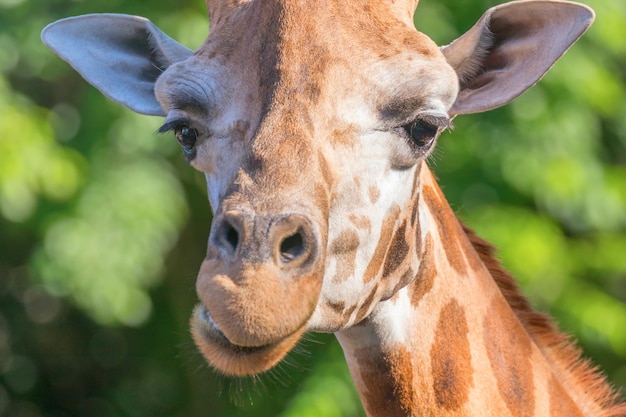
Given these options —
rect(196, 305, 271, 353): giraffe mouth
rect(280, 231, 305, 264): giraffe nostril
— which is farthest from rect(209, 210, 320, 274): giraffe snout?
rect(196, 305, 271, 353): giraffe mouth

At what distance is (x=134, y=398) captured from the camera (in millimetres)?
9000

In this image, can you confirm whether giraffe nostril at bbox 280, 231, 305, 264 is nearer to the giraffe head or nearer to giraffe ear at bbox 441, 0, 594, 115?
the giraffe head

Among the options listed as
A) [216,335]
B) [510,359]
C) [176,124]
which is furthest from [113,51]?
[510,359]

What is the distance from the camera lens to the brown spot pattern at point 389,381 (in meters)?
2.94

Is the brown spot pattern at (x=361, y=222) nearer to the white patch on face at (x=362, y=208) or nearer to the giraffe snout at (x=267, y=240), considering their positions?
the white patch on face at (x=362, y=208)

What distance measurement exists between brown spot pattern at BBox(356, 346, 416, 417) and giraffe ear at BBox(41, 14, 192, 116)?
1.17 meters

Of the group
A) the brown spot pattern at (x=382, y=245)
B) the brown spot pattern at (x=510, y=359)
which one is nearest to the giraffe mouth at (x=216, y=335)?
the brown spot pattern at (x=382, y=245)

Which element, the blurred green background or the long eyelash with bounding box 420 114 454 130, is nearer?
the long eyelash with bounding box 420 114 454 130

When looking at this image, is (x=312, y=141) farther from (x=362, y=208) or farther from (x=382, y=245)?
(x=382, y=245)

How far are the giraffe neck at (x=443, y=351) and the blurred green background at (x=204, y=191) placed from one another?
9.49 ft

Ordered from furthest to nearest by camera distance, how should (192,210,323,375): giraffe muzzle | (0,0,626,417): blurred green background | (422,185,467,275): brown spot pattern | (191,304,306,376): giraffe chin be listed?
(0,0,626,417): blurred green background → (422,185,467,275): brown spot pattern → (191,304,306,376): giraffe chin → (192,210,323,375): giraffe muzzle

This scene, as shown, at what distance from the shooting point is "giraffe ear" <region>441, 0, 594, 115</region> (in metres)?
3.01

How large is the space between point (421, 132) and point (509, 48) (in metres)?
0.55

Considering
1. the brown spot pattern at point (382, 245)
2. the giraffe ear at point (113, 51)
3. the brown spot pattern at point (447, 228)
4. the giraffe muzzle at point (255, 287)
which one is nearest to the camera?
the giraffe muzzle at point (255, 287)
